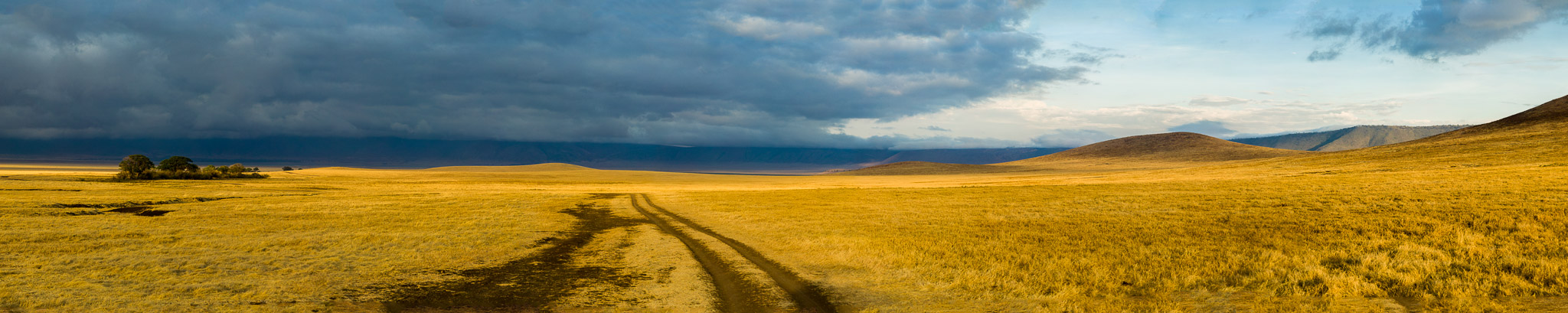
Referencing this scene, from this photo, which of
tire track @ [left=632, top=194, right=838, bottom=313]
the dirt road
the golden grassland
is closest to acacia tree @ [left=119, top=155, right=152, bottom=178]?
the golden grassland

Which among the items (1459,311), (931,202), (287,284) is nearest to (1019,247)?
(1459,311)

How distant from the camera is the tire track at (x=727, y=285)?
1120 cm

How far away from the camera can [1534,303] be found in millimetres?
9648

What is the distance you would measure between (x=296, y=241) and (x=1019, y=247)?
21141mm

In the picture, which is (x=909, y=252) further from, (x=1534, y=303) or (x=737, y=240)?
(x=1534, y=303)

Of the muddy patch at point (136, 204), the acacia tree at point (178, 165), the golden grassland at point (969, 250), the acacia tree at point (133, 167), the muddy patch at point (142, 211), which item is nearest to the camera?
the golden grassland at point (969, 250)

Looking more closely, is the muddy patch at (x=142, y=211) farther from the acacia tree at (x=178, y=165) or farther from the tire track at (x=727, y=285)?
the acacia tree at (x=178, y=165)

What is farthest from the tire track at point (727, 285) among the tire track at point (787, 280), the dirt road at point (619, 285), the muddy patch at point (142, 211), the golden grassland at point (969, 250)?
the muddy patch at point (142, 211)

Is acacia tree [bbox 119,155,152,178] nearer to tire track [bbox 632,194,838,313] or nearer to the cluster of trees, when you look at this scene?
the cluster of trees

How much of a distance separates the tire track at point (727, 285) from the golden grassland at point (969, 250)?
0.49 m

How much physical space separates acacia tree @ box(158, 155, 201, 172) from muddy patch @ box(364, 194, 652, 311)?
294ft

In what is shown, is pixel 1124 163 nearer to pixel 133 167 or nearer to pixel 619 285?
pixel 619 285

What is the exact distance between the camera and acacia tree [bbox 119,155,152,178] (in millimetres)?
72500

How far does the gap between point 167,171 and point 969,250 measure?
99.3m
